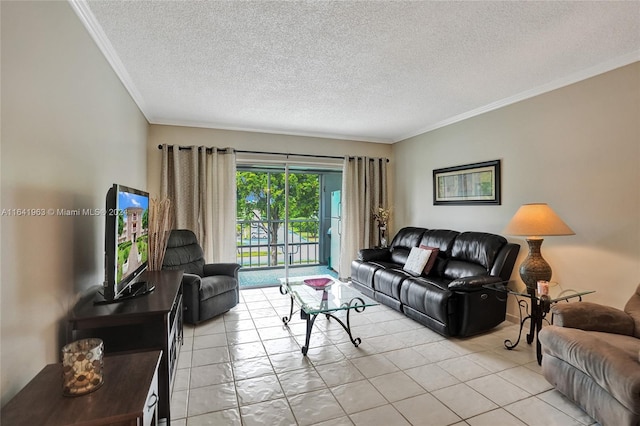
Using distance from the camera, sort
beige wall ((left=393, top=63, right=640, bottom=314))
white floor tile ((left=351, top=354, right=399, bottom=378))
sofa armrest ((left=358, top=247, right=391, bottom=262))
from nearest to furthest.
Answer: white floor tile ((left=351, top=354, right=399, bottom=378)) < beige wall ((left=393, top=63, right=640, bottom=314)) < sofa armrest ((left=358, top=247, right=391, bottom=262))

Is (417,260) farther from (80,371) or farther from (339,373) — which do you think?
(80,371)

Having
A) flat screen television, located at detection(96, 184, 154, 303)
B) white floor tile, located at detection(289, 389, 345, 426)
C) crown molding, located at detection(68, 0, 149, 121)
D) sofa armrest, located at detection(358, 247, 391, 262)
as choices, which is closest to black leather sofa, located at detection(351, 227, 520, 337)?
sofa armrest, located at detection(358, 247, 391, 262)

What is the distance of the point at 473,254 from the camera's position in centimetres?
359

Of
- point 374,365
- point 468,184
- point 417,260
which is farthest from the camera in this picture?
point 468,184

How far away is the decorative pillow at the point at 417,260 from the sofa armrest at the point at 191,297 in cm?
Answer: 256

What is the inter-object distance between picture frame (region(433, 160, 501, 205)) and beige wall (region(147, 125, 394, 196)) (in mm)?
1341

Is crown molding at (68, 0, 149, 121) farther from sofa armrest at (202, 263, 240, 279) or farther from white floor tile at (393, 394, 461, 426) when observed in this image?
white floor tile at (393, 394, 461, 426)

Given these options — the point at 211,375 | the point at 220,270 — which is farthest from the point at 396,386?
the point at 220,270

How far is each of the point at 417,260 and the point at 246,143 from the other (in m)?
3.04

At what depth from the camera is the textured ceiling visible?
1.97 m

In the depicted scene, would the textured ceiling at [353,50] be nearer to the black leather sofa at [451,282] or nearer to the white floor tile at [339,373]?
the black leather sofa at [451,282]

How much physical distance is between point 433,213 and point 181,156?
12.5 ft


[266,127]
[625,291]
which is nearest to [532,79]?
[625,291]

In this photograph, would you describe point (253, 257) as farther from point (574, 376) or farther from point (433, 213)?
point (574, 376)
